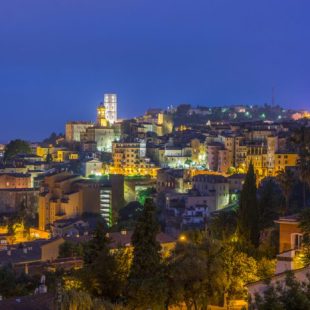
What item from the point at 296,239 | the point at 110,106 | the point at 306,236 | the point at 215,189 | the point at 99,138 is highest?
the point at 110,106

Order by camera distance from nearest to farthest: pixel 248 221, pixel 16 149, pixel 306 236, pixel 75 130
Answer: pixel 306 236, pixel 248 221, pixel 16 149, pixel 75 130

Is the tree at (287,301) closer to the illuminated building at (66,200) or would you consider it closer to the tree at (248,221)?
the tree at (248,221)

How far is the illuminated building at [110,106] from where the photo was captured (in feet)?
338

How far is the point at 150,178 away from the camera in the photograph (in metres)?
61.2

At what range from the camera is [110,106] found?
10531 centimetres

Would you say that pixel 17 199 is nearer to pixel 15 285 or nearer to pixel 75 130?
pixel 75 130

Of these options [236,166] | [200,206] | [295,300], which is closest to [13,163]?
[236,166]

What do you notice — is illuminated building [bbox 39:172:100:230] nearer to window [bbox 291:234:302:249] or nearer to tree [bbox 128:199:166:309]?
window [bbox 291:234:302:249]

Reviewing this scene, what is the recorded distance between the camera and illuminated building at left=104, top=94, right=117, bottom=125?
103 meters

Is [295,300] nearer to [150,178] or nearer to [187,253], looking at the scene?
[187,253]

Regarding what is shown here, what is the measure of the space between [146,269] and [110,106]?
89229mm

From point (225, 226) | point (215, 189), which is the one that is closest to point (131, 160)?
point (215, 189)

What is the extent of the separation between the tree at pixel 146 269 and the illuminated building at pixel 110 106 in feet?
278

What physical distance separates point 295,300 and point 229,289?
891 cm
